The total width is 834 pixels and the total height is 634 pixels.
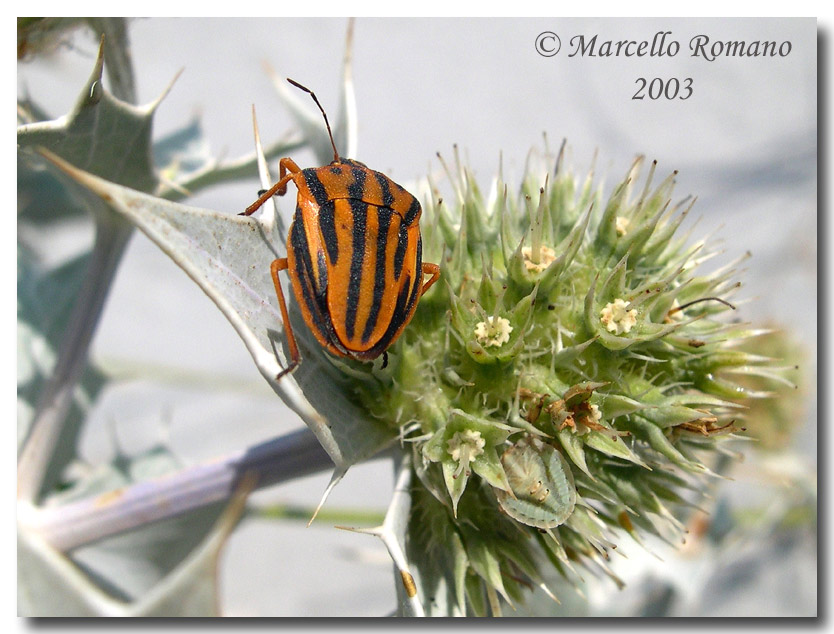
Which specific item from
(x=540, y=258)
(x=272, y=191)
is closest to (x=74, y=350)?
(x=272, y=191)

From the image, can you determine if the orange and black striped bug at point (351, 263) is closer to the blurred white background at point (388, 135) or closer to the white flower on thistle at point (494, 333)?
the white flower on thistle at point (494, 333)

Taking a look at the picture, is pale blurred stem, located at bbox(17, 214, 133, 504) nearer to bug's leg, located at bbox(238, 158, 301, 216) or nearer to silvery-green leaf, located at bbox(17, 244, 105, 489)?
silvery-green leaf, located at bbox(17, 244, 105, 489)

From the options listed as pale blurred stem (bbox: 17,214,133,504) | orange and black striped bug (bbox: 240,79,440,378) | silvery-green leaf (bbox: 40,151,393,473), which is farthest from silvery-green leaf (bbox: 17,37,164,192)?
orange and black striped bug (bbox: 240,79,440,378)

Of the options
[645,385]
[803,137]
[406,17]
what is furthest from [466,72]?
[645,385]

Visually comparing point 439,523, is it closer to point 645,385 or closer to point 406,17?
point 645,385


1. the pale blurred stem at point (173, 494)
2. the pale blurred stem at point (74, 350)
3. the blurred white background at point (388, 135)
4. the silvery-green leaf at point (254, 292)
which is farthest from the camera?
the blurred white background at point (388, 135)

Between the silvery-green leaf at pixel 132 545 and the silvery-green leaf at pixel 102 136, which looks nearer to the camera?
the silvery-green leaf at pixel 102 136

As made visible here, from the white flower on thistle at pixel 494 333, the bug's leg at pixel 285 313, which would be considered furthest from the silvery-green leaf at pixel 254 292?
the white flower on thistle at pixel 494 333

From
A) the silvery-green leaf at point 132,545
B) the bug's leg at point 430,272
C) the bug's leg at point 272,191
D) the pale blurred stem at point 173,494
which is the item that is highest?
the bug's leg at point 272,191
